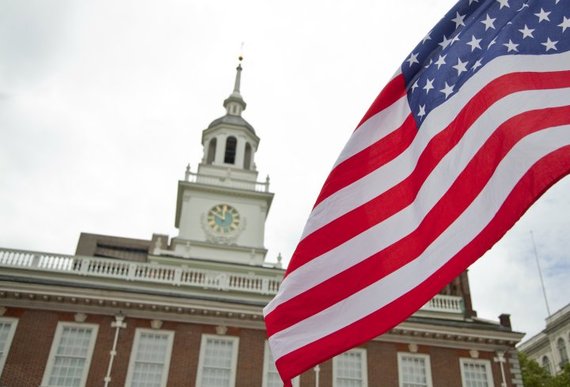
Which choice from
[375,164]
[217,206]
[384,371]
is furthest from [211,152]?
[375,164]

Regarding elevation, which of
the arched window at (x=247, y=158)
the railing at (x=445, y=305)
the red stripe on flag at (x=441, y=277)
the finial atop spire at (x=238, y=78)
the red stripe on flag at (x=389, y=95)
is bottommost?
the red stripe on flag at (x=441, y=277)

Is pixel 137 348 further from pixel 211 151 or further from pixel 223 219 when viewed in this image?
pixel 211 151

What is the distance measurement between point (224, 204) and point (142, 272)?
37.2ft

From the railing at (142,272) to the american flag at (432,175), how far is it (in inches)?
837

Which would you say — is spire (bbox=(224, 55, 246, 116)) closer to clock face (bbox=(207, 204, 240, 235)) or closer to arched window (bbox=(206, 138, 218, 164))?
arched window (bbox=(206, 138, 218, 164))

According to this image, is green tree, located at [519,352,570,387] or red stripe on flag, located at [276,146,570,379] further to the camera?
green tree, located at [519,352,570,387]

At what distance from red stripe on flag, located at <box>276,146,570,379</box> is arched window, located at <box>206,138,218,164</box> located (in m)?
37.3

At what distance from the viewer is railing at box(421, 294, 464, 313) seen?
29.6 m

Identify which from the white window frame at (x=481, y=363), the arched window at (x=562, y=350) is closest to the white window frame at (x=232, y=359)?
the white window frame at (x=481, y=363)

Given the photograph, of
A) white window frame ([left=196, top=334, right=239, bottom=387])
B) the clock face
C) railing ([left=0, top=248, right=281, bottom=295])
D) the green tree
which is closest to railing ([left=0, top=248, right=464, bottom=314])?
railing ([left=0, top=248, right=281, bottom=295])

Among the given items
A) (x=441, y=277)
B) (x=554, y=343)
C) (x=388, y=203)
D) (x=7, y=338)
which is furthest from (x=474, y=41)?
(x=554, y=343)

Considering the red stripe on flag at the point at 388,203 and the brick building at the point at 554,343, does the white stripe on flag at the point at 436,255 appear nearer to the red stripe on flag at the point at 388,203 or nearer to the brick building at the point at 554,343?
the red stripe on flag at the point at 388,203

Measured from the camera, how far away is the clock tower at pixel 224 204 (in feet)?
121

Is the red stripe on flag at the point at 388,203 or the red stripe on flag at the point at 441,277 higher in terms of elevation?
the red stripe on flag at the point at 388,203
